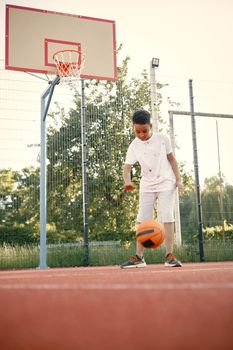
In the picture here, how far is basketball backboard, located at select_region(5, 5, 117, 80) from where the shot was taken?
22.2ft

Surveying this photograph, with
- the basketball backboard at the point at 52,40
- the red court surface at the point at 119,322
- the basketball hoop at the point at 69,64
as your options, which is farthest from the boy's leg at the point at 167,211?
the basketball backboard at the point at 52,40

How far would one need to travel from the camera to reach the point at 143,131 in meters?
4.07

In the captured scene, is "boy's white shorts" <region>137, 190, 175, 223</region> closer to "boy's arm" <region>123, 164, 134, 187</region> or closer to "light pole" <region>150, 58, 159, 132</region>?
"boy's arm" <region>123, 164, 134, 187</region>

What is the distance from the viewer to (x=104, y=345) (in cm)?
83

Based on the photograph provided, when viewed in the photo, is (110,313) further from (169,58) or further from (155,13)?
(155,13)

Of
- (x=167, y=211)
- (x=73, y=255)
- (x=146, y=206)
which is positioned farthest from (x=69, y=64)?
(x=167, y=211)

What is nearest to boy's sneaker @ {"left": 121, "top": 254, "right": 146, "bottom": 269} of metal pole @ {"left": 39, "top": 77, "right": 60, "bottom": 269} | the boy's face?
the boy's face

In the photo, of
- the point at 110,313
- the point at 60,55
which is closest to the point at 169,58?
the point at 60,55

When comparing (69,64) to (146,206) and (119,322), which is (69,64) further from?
(119,322)

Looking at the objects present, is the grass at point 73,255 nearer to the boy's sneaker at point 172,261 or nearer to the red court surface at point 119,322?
the boy's sneaker at point 172,261

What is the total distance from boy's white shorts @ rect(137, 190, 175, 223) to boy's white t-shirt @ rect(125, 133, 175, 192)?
5 cm

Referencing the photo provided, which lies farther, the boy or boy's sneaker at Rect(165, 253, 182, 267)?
boy's sneaker at Rect(165, 253, 182, 267)

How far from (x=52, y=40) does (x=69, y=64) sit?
58cm

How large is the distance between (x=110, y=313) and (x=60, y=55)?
638 cm
